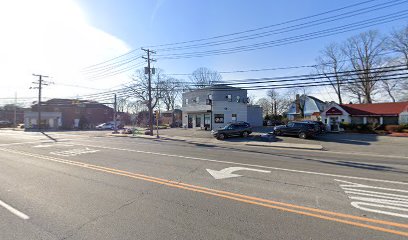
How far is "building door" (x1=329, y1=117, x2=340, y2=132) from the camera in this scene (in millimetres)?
31642

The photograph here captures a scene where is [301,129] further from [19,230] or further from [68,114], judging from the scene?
[68,114]

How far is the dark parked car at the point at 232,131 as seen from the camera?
2514cm

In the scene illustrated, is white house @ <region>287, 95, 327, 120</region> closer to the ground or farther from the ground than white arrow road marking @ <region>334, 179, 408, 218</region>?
farther from the ground

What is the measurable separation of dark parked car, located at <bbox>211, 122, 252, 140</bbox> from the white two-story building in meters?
7.78

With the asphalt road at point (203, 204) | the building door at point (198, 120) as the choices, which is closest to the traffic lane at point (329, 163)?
the asphalt road at point (203, 204)

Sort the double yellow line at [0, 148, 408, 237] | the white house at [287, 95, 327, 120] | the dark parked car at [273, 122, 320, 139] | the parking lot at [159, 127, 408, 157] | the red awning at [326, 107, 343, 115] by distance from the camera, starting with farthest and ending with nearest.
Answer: the white house at [287, 95, 327, 120]
the red awning at [326, 107, 343, 115]
the dark parked car at [273, 122, 320, 139]
the parking lot at [159, 127, 408, 157]
the double yellow line at [0, 148, 408, 237]

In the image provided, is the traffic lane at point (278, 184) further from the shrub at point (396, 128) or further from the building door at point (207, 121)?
the shrub at point (396, 128)

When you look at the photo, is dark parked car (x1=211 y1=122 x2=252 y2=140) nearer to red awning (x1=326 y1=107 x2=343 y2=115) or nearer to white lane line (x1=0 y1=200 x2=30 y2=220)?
red awning (x1=326 y1=107 x2=343 y2=115)

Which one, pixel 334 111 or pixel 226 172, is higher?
pixel 334 111

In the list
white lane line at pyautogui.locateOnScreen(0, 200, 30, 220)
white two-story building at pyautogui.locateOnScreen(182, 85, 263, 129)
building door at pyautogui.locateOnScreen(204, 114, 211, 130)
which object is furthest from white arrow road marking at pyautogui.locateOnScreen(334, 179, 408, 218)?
building door at pyautogui.locateOnScreen(204, 114, 211, 130)

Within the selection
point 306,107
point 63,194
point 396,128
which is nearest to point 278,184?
point 63,194

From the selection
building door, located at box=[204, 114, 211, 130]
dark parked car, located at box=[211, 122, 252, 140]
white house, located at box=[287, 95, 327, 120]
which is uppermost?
white house, located at box=[287, 95, 327, 120]

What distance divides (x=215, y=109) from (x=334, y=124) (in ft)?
56.2

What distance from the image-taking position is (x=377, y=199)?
5371 millimetres
